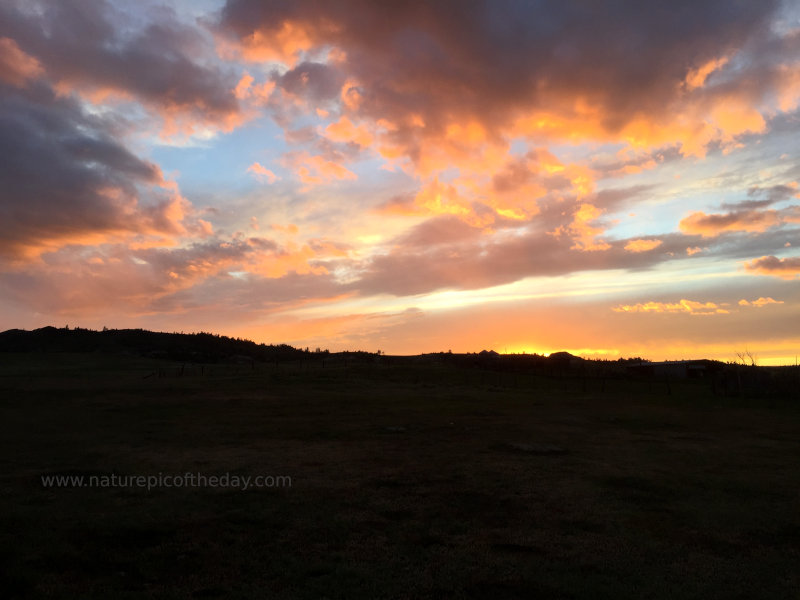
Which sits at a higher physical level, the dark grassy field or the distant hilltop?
the distant hilltop

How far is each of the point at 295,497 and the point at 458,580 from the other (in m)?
5.50

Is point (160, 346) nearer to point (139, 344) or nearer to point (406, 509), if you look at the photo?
point (139, 344)

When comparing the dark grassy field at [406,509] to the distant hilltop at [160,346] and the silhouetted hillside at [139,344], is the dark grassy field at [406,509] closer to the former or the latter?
the distant hilltop at [160,346]

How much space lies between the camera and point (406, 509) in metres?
11.4

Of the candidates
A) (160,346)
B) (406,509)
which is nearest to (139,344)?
(160,346)

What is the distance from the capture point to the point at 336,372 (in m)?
56.5

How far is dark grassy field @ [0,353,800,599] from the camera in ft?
25.8

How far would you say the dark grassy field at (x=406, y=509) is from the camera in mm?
7879

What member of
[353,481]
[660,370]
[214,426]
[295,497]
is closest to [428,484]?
[353,481]

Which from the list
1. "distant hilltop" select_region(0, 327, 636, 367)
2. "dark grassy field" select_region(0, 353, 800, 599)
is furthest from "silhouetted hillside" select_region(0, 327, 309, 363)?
"dark grassy field" select_region(0, 353, 800, 599)

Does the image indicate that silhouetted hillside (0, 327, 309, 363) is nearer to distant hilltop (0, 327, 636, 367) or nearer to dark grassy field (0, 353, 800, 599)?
distant hilltop (0, 327, 636, 367)

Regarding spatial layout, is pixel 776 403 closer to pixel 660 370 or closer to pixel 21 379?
pixel 660 370

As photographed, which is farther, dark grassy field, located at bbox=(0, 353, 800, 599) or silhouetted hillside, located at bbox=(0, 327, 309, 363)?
silhouetted hillside, located at bbox=(0, 327, 309, 363)

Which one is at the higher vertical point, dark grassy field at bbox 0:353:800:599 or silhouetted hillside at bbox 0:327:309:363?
silhouetted hillside at bbox 0:327:309:363
